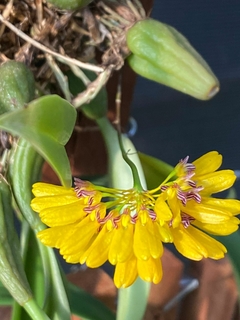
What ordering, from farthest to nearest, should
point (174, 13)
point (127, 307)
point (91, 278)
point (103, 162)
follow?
point (174, 13) → point (91, 278) → point (103, 162) → point (127, 307)

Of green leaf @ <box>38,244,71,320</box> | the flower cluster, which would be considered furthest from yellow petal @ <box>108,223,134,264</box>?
green leaf @ <box>38,244,71,320</box>

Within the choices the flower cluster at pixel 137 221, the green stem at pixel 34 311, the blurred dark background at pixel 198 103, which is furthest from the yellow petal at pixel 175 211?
the blurred dark background at pixel 198 103

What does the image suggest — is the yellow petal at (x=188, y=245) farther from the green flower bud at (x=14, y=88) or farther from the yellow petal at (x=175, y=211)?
the green flower bud at (x=14, y=88)

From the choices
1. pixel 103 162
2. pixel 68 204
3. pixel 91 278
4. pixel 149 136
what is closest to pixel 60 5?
pixel 68 204

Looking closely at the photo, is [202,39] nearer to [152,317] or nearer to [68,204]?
[152,317]

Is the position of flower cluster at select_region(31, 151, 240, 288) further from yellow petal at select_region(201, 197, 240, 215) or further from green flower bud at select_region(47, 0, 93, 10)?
green flower bud at select_region(47, 0, 93, 10)
